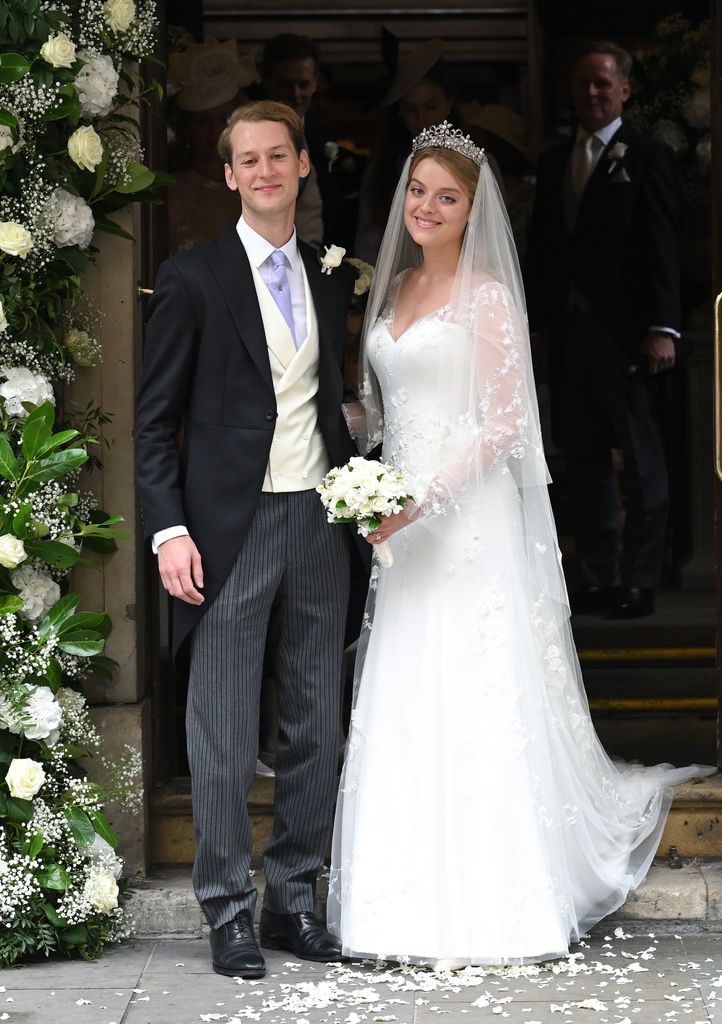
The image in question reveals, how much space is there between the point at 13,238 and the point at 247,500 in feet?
2.88

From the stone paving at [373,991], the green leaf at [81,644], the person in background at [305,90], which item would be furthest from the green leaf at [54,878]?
the person in background at [305,90]

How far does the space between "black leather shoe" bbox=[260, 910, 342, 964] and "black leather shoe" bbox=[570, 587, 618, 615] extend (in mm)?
3428

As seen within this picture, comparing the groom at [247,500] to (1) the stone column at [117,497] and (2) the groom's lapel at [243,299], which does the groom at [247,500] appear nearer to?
(2) the groom's lapel at [243,299]

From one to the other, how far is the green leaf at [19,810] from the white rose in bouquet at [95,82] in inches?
70.6

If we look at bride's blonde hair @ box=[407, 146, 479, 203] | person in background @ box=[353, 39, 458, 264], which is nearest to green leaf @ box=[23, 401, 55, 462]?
bride's blonde hair @ box=[407, 146, 479, 203]

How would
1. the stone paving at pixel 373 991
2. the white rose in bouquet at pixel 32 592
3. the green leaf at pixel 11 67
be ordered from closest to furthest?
the stone paving at pixel 373 991, the green leaf at pixel 11 67, the white rose in bouquet at pixel 32 592

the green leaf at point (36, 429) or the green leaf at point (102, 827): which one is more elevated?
the green leaf at point (36, 429)

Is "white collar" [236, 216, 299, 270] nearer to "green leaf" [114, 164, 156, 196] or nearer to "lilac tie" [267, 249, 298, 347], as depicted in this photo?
"lilac tie" [267, 249, 298, 347]

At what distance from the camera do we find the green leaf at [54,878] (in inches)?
158

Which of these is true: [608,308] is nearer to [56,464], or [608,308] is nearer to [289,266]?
[289,266]

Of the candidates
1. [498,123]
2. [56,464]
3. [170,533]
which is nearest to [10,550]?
[56,464]

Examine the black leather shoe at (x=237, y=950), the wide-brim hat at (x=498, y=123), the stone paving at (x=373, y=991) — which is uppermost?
the wide-brim hat at (x=498, y=123)

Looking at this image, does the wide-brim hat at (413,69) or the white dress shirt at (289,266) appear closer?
the white dress shirt at (289,266)

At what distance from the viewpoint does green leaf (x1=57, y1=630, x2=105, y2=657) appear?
4051mm
